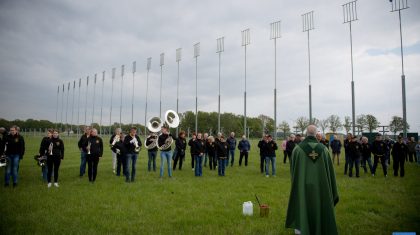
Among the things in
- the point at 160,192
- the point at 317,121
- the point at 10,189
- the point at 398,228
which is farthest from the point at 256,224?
the point at 317,121

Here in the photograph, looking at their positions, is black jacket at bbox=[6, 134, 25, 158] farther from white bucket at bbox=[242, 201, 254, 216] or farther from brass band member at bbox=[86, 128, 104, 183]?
white bucket at bbox=[242, 201, 254, 216]

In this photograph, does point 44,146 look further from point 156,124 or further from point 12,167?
point 156,124

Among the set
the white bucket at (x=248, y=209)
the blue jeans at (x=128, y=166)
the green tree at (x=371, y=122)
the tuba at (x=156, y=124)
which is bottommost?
the white bucket at (x=248, y=209)

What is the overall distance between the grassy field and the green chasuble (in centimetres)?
119

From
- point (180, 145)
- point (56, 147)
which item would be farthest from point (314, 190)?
→ point (180, 145)

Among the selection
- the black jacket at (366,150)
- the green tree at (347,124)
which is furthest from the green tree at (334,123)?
the black jacket at (366,150)

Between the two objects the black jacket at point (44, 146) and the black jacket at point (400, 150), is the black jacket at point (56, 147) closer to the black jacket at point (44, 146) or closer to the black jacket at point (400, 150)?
the black jacket at point (44, 146)

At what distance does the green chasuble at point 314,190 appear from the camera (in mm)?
5363

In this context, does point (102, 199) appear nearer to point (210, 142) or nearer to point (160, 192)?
point (160, 192)

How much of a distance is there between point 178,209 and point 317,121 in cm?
8047

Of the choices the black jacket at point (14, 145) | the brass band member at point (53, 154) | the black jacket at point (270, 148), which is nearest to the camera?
the black jacket at point (14, 145)

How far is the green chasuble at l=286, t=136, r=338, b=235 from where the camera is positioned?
5363 mm

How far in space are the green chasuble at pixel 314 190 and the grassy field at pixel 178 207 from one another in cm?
119

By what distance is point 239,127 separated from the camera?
117m
